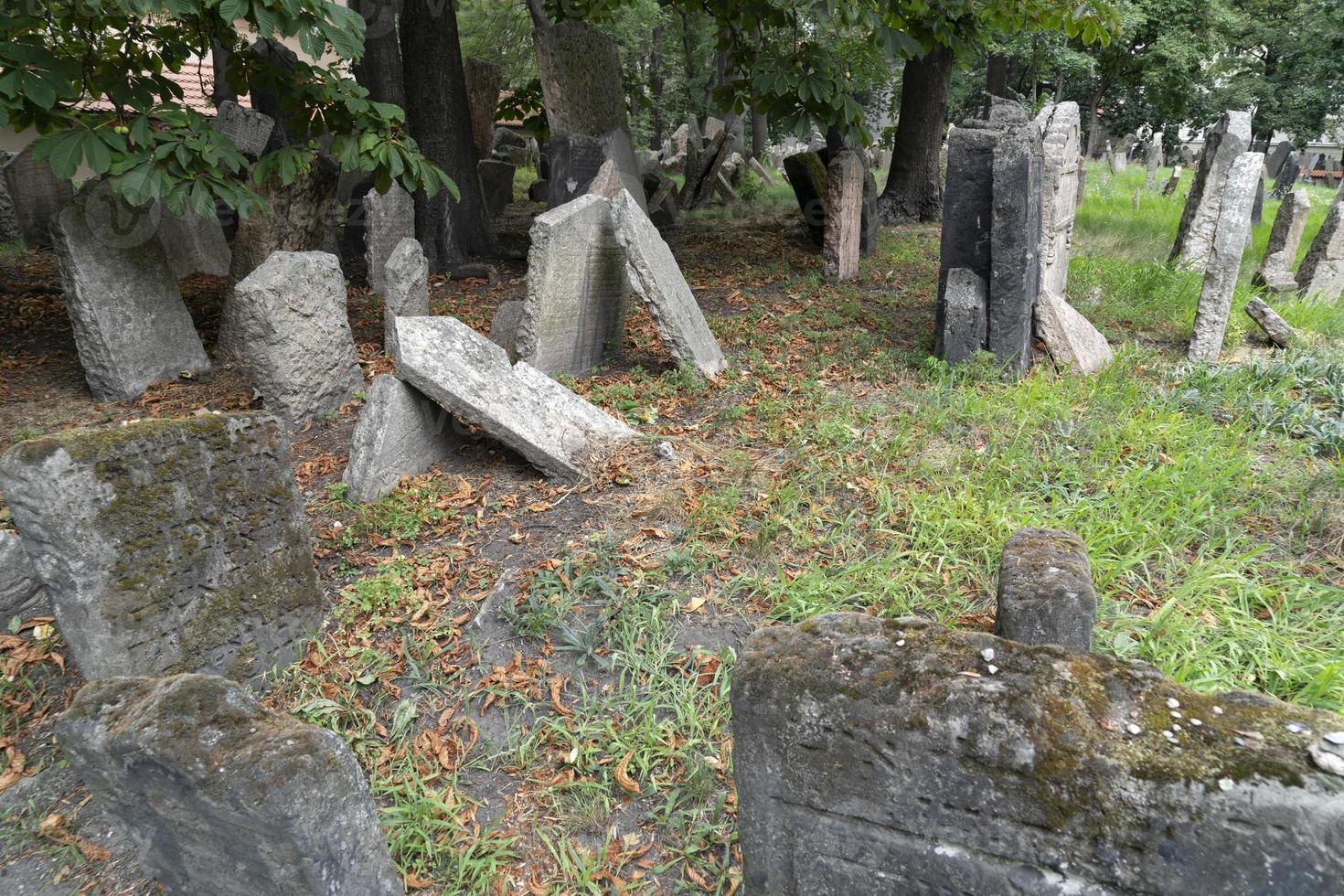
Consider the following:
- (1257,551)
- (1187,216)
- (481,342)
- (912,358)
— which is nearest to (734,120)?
(1187,216)

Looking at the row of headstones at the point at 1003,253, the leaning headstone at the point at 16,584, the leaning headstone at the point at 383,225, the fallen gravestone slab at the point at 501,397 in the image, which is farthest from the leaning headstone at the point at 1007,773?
the leaning headstone at the point at 383,225

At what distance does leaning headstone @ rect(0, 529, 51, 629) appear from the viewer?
3.54 meters

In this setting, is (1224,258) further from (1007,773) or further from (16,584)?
(16,584)

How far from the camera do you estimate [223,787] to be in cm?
193

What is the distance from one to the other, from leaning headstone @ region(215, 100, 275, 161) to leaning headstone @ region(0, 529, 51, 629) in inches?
179

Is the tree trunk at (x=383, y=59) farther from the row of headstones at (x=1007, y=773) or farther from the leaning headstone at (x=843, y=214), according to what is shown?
the row of headstones at (x=1007, y=773)

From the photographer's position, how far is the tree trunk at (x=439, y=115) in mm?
8406

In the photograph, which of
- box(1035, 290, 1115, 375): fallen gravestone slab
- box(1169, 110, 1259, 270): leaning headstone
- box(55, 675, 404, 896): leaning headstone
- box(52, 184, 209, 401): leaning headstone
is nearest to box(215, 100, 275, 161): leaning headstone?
box(52, 184, 209, 401): leaning headstone

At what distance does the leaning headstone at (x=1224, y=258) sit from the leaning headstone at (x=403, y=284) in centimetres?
557

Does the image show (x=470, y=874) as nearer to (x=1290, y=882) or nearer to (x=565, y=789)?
(x=565, y=789)

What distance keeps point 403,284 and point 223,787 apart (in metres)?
4.84

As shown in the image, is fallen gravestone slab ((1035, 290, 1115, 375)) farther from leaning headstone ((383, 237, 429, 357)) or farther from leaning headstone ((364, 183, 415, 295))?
leaning headstone ((364, 183, 415, 295))

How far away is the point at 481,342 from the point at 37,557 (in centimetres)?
243

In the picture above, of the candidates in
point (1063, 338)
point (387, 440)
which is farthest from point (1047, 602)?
point (1063, 338)
